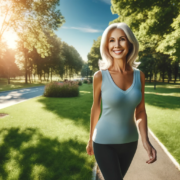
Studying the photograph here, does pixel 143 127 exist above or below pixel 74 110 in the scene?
above

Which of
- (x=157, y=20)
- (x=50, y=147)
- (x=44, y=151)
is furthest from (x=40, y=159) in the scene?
(x=157, y=20)

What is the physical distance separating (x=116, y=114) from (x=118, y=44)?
2.82 feet

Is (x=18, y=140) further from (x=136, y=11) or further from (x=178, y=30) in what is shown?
(x=136, y=11)

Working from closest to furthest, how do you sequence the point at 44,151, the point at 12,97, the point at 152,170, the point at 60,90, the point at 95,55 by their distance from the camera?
the point at 152,170 → the point at 44,151 → the point at 12,97 → the point at 60,90 → the point at 95,55

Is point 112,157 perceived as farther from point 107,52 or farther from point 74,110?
point 74,110

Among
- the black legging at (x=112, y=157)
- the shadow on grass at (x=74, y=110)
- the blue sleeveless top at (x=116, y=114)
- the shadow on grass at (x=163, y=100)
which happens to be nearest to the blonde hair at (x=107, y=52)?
the blue sleeveless top at (x=116, y=114)

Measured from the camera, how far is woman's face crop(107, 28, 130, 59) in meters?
1.83

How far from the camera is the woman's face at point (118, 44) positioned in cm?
183

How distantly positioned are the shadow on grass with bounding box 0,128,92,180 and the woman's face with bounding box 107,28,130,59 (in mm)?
2823

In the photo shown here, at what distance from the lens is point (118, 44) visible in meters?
1.82

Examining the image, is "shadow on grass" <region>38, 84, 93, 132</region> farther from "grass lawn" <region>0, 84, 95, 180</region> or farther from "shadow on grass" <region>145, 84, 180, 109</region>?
"shadow on grass" <region>145, 84, 180, 109</region>

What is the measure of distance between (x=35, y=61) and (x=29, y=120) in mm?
35699

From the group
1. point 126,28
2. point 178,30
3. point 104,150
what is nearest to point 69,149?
point 104,150

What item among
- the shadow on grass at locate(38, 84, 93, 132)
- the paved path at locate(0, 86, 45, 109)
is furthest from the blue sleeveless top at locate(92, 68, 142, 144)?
the paved path at locate(0, 86, 45, 109)
